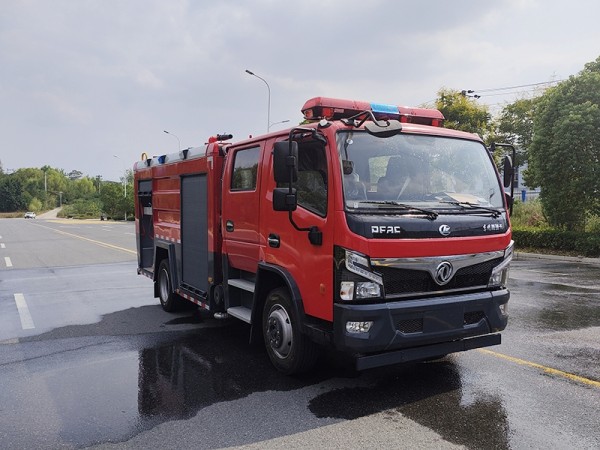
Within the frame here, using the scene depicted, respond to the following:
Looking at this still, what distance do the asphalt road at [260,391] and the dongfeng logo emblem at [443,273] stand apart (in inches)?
40.2

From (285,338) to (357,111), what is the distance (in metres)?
2.31

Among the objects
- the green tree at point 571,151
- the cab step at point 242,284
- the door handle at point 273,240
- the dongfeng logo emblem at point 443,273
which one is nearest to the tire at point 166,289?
the cab step at point 242,284

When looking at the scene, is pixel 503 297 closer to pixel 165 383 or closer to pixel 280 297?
pixel 280 297

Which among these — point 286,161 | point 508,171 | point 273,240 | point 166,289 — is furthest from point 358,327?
point 166,289

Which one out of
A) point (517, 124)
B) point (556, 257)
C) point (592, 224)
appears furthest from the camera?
point (517, 124)

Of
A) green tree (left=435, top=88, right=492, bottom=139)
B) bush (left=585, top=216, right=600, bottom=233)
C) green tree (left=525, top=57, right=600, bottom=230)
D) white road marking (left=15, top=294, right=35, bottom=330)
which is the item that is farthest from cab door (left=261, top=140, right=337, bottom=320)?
green tree (left=435, top=88, right=492, bottom=139)

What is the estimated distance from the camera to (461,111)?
79.3ft

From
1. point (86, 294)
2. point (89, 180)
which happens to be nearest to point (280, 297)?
point (86, 294)

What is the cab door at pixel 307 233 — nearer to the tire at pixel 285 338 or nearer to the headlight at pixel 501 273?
the tire at pixel 285 338

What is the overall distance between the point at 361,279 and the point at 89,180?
185 meters

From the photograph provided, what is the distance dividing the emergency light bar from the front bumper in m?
1.89

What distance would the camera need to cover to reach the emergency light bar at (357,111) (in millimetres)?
4988

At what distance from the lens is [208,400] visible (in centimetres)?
452

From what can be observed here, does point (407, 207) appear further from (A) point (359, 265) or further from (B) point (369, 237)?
(A) point (359, 265)
